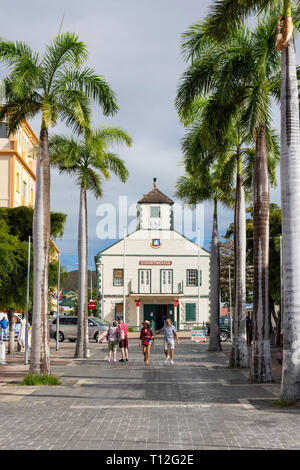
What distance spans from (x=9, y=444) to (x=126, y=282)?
175ft

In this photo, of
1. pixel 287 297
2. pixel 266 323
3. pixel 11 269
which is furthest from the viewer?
pixel 11 269

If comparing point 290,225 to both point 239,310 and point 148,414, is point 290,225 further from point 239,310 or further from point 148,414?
point 239,310

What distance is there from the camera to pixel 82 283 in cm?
2991

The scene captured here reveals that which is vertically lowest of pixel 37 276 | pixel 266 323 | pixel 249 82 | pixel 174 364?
pixel 174 364

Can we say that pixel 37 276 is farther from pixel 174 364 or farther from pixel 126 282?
pixel 126 282

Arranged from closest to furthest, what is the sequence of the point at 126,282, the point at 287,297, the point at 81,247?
the point at 287,297 → the point at 81,247 → the point at 126,282

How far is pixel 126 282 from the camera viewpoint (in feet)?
206

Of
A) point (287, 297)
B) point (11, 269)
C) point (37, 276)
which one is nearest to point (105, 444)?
point (287, 297)

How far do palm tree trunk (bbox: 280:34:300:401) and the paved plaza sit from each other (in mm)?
1014

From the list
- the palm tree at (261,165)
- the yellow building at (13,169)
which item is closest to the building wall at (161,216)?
the yellow building at (13,169)

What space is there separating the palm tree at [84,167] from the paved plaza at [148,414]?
8476mm

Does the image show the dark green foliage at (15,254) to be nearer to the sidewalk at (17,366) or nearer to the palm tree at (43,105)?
the sidewalk at (17,366)

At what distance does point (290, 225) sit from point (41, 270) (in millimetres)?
7481

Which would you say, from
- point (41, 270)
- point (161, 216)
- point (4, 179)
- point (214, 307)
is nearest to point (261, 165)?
point (41, 270)
